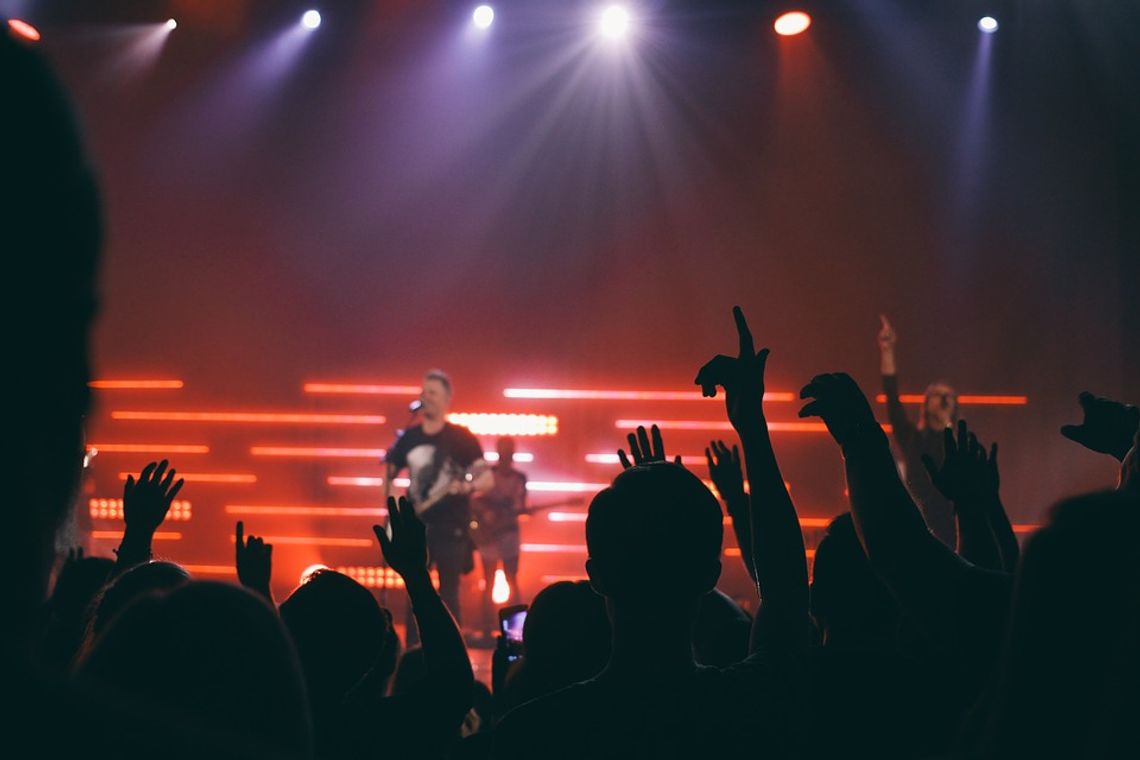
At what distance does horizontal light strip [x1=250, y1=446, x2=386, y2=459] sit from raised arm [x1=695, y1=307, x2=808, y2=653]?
909 centimetres

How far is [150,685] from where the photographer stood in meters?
0.64

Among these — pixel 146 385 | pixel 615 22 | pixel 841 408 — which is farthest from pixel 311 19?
pixel 841 408

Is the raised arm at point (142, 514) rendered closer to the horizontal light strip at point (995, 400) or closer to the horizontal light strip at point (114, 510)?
the horizontal light strip at point (114, 510)

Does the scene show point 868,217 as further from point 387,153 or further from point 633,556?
point 633,556

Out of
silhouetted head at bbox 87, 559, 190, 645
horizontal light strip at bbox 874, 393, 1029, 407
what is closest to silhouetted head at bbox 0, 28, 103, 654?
silhouetted head at bbox 87, 559, 190, 645

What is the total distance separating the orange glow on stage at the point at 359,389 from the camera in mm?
10727

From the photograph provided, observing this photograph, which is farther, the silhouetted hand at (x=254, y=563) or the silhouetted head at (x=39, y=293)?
the silhouetted hand at (x=254, y=563)

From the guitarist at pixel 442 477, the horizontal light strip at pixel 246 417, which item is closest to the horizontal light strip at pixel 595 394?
the horizontal light strip at pixel 246 417

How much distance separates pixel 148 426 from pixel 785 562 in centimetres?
1096

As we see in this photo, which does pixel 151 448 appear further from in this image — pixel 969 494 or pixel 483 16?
pixel 969 494

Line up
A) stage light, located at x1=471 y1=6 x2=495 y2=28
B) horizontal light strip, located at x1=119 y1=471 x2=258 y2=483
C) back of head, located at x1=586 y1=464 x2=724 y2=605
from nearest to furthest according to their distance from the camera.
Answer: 1. back of head, located at x1=586 y1=464 x2=724 y2=605
2. stage light, located at x1=471 y1=6 x2=495 y2=28
3. horizontal light strip, located at x1=119 y1=471 x2=258 y2=483

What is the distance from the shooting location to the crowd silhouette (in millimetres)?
533

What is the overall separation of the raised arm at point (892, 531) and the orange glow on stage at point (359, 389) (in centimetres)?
943

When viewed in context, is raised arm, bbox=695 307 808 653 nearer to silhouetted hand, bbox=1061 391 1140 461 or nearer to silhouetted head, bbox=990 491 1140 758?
silhouetted head, bbox=990 491 1140 758
